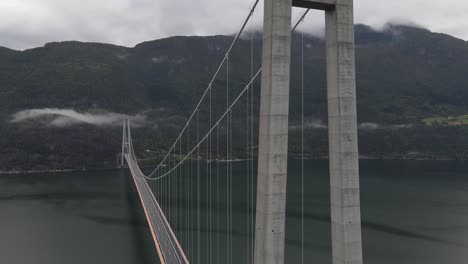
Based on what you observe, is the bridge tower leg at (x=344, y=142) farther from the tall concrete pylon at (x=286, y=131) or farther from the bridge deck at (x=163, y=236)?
the bridge deck at (x=163, y=236)

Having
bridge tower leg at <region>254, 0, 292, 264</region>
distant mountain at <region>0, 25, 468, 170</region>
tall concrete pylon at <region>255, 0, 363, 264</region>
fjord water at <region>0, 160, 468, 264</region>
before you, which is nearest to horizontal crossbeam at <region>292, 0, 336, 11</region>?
tall concrete pylon at <region>255, 0, 363, 264</region>

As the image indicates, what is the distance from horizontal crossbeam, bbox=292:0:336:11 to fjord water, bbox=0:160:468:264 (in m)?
19.7

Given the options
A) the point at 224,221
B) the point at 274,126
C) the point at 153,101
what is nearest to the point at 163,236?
the point at 274,126

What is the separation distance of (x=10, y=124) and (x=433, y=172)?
4241 inches

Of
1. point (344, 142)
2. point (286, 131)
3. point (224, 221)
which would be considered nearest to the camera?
point (286, 131)

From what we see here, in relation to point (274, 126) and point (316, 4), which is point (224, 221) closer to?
point (274, 126)

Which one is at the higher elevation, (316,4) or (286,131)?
(316,4)

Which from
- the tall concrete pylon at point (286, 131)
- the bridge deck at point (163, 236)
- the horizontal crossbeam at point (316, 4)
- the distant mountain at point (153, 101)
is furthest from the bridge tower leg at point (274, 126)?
the distant mountain at point (153, 101)

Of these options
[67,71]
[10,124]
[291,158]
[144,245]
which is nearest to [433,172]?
[291,158]

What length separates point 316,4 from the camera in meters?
6.18

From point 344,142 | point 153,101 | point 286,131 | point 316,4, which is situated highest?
point 153,101

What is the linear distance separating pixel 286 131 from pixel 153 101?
531 ft

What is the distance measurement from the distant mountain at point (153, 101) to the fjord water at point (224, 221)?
31454mm

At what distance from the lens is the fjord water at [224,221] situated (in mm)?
27156
